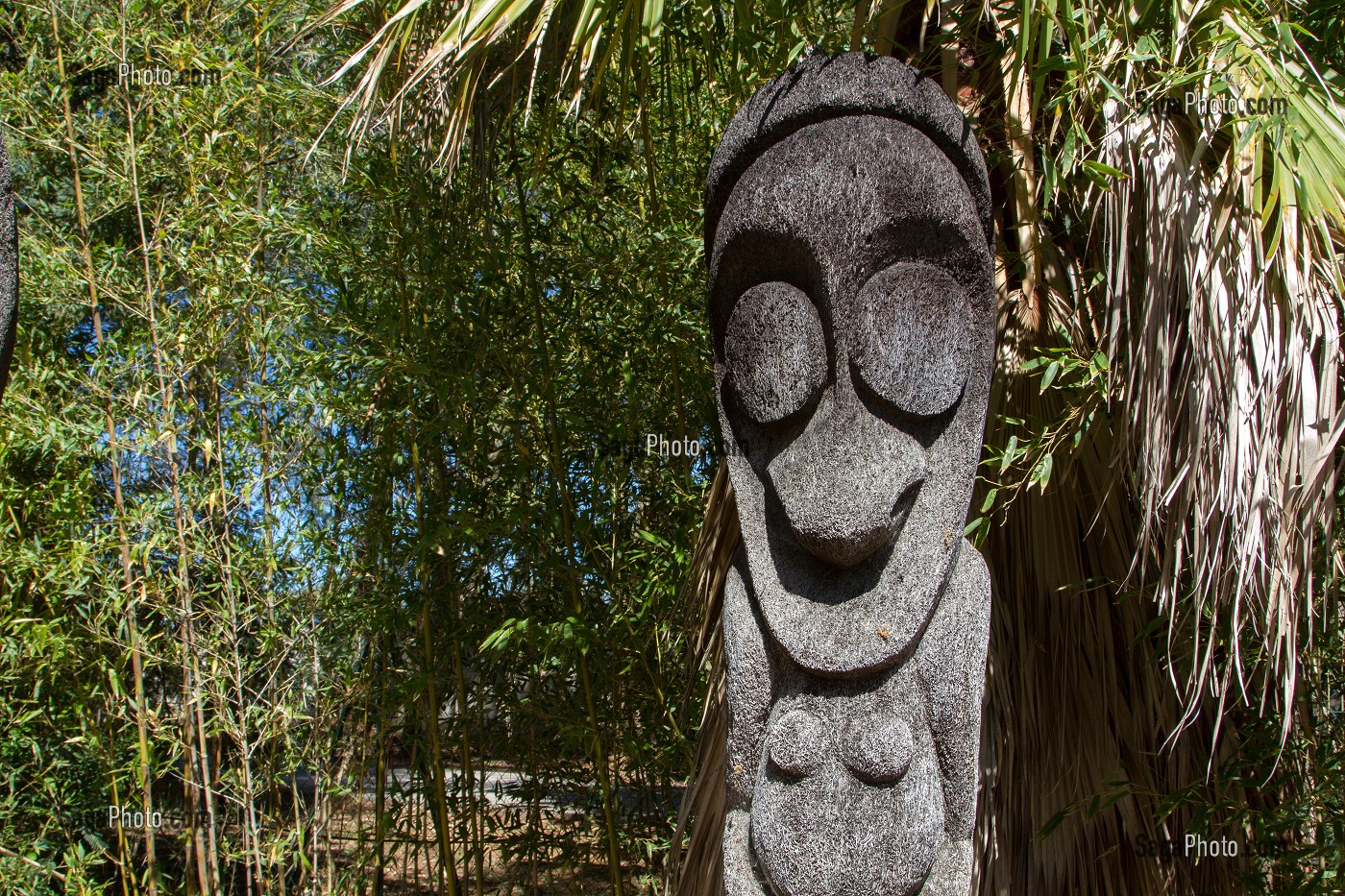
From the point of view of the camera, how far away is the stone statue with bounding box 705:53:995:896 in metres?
1.82

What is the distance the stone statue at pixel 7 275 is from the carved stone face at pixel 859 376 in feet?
3.90

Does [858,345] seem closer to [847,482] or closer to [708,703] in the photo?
[847,482]

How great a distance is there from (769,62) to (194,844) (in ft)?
9.66

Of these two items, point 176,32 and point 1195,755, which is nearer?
point 1195,755

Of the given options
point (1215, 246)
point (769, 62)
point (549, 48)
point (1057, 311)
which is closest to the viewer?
point (1215, 246)

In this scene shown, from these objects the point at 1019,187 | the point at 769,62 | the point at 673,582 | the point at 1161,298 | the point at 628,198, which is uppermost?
the point at 769,62

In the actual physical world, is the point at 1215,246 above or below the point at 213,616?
above

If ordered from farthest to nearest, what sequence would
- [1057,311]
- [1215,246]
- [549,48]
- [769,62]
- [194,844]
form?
[194,844]
[769,62]
[549,48]
[1057,311]
[1215,246]

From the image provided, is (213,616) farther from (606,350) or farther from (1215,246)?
(1215,246)

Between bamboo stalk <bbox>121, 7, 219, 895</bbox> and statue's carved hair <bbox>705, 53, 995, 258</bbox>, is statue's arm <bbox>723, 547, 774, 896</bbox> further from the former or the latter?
bamboo stalk <bbox>121, 7, 219, 895</bbox>

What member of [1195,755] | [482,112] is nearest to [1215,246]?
[1195,755]

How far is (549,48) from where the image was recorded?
3.00 m

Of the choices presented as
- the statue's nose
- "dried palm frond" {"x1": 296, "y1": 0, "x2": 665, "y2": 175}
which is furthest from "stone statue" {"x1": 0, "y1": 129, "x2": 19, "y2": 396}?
the statue's nose

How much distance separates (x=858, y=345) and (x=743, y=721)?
2.28 feet
